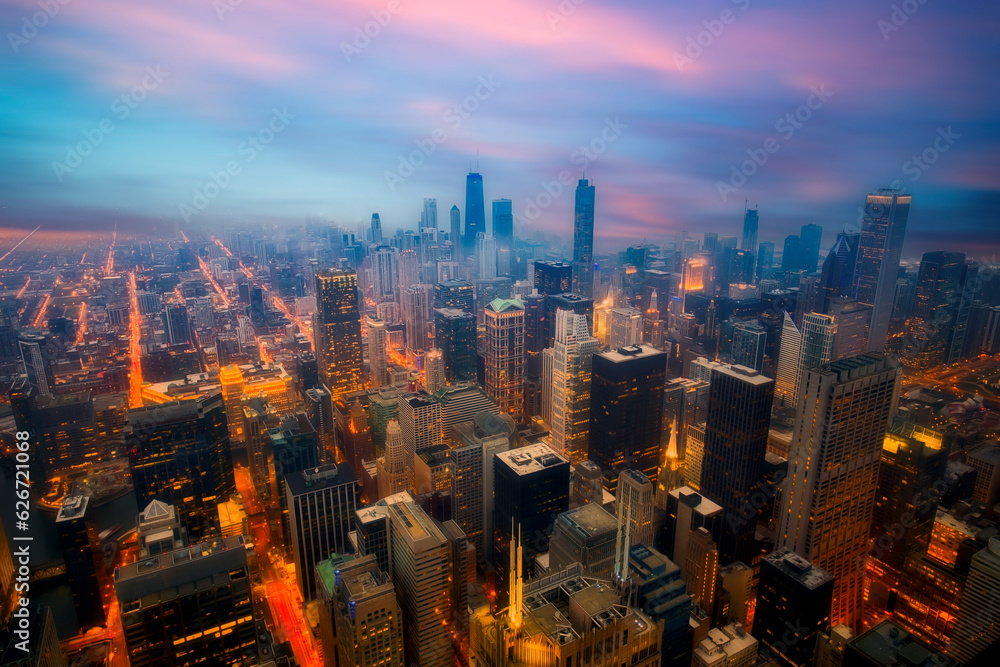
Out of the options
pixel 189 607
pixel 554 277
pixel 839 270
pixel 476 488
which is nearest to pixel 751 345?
pixel 839 270

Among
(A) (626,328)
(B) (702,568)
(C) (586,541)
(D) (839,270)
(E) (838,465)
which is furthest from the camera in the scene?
(A) (626,328)

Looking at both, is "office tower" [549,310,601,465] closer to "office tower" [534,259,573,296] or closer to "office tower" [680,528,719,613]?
"office tower" [680,528,719,613]

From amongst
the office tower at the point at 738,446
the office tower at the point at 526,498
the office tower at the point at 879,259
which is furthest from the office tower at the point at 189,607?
the office tower at the point at 879,259

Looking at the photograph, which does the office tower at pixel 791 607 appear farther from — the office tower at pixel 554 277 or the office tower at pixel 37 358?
the office tower at pixel 554 277

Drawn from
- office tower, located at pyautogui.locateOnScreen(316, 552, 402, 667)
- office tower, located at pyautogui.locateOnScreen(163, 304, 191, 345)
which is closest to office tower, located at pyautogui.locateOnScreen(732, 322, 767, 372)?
office tower, located at pyautogui.locateOnScreen(316, 552, 402, 667)

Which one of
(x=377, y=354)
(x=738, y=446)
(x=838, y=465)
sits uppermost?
(x=838, y=465)

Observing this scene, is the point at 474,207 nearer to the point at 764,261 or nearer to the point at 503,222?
the point at 503,222
